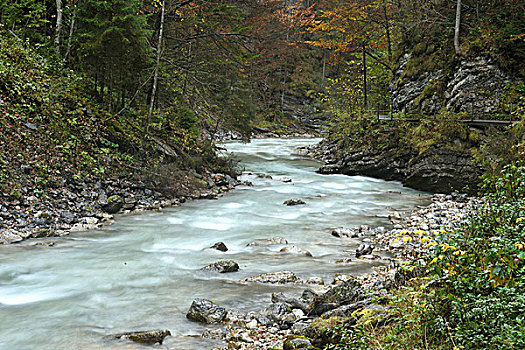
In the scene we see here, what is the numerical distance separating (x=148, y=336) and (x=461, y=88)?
16.4 m

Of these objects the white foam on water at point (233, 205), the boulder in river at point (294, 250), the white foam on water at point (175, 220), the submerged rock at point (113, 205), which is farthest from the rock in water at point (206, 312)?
the white foam on water at point (233, 205)

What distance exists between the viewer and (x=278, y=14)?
4328 centimetres

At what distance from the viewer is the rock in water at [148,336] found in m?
4.16

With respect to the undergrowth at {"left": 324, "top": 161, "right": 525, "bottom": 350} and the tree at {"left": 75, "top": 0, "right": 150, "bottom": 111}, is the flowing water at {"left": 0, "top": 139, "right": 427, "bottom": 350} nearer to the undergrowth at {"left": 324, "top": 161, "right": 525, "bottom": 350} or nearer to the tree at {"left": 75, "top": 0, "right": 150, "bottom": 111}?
the undergrowth at {"left": 324, "top": 161, "right": 525, "bottom": 350}

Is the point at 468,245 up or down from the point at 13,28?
down

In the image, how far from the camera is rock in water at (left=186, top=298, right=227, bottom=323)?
15.4 feet

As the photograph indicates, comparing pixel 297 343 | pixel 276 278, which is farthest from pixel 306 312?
pixel 276 278

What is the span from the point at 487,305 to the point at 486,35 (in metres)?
16.9

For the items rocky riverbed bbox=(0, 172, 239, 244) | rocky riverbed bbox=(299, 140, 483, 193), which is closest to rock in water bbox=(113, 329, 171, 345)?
rocky riverbed bbox=(0, 172, 239, 244)

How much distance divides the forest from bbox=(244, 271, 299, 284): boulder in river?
3.10 ft

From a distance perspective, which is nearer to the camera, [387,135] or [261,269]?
[261,269]

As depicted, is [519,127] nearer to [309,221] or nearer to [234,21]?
[309,221]

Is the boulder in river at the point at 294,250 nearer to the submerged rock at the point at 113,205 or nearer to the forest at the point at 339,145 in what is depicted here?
the forest at the point at 339,145

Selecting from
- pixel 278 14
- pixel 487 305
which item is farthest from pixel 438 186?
pixel 278 14
